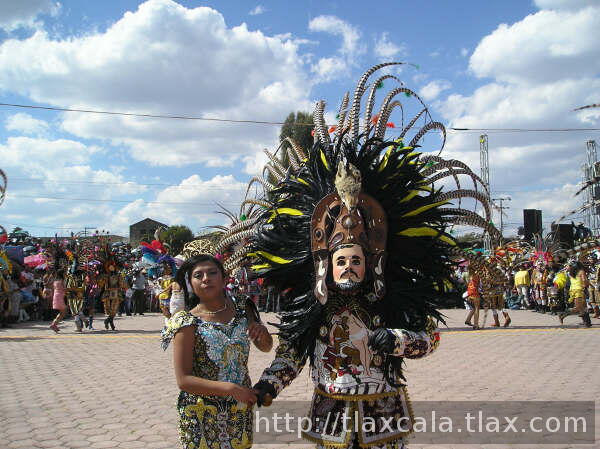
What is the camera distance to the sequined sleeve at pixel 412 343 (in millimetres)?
2455

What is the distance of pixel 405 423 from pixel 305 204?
1.25m

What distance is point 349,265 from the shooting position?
256 centimetres

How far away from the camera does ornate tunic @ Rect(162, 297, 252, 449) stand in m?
2.39

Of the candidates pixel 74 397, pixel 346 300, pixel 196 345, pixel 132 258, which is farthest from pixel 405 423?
pixel 132 258

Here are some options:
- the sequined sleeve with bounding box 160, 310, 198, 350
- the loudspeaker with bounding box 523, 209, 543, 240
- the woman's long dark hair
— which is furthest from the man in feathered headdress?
the loudspeaker with bounding box 523, 209, 543, 240

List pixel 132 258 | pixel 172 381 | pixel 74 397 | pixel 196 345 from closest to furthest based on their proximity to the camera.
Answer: pixel 196 345 → pixel 74 397 → pixel 172 381 → pixel 132 258

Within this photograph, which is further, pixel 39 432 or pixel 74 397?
pixel 74 397

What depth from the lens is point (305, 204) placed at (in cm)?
289

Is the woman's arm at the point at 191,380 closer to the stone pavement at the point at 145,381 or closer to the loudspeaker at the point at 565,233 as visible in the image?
the stone pavement at the point at 145,381

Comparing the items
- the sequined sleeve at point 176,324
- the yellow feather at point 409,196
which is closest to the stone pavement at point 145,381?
the yellow feather at point 409,196

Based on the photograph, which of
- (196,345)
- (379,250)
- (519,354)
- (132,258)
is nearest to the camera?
(196,345)

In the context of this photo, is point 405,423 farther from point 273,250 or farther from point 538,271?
point 538,271

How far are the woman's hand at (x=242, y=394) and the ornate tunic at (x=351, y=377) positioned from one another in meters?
0.16

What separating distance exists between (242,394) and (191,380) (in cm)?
24
